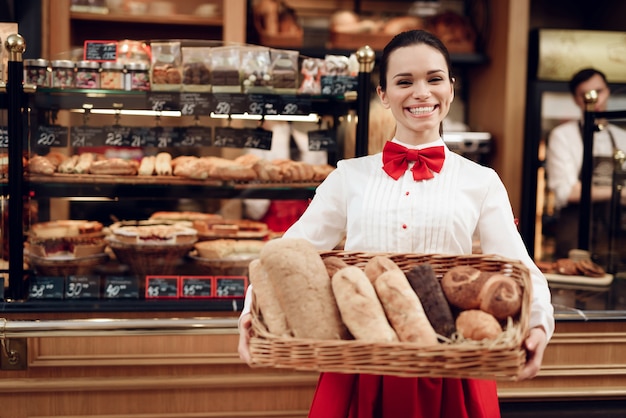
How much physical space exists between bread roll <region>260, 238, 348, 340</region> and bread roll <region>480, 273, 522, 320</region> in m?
0.24

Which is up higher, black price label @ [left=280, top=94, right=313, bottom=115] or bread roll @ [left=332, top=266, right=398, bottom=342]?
black price label @ [left=280, top=94, right=313, bottom=115]

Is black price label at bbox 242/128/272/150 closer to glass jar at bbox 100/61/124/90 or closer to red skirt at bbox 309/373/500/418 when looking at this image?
glass jar at bbox 100/61/124/90

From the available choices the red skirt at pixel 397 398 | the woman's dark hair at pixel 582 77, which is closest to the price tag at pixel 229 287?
the red skirt at pixel 397 398

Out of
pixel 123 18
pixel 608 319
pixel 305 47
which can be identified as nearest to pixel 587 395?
pixel 608 319

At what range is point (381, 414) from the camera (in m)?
1.31

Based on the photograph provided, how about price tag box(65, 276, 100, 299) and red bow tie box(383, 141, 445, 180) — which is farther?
price tag box(65, 276, 100, 299)

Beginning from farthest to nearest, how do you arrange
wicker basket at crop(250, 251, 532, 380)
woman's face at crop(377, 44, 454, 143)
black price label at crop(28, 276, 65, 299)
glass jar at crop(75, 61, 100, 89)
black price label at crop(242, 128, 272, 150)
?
black price label at crop(242, 128, 272, 150) → glass jar at crop(75, 61, 100, 89) → black price label at crop(28, 276, 65, 299) → woman's face at crop(377, 44, 454, 143) → wicker basket at crop(250, 251, 532, 380)

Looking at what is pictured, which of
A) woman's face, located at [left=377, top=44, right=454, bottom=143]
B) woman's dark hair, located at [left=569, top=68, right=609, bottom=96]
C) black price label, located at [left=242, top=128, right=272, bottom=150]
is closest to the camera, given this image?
woman's face, located at [left=377, top=44, right=454, bottom=143]

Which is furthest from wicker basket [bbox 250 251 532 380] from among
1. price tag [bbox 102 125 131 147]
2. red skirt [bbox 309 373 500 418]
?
price tag [bbox 102 125 131 147]

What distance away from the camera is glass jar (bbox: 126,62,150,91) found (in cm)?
224

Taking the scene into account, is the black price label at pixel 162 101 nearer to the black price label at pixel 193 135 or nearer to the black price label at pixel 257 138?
the black price label at pixel 193 135

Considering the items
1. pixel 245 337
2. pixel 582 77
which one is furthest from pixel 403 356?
pixel 582 77

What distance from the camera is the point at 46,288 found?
2.14m

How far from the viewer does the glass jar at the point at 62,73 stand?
2.21m
